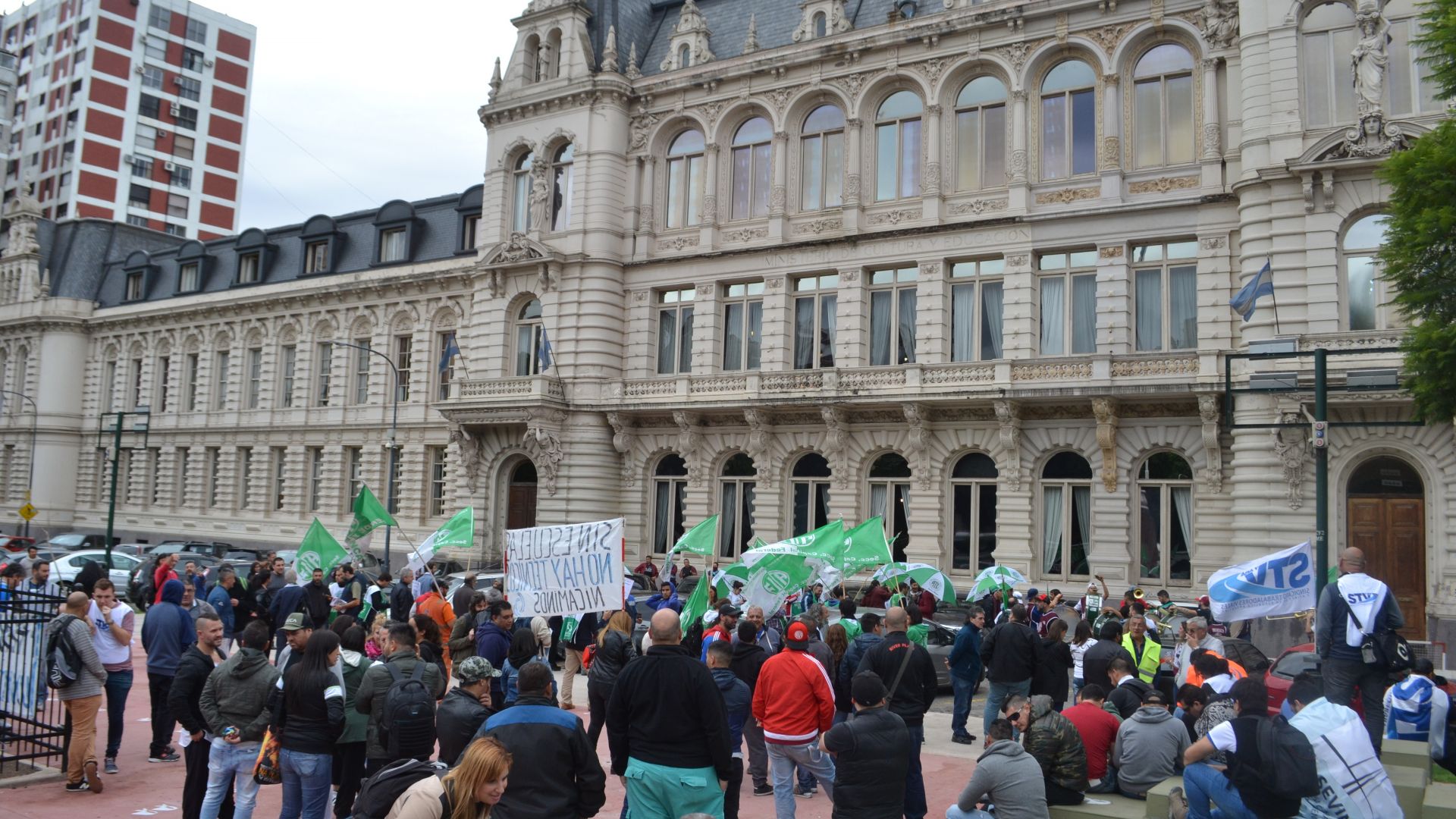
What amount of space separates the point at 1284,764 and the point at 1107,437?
20608mm

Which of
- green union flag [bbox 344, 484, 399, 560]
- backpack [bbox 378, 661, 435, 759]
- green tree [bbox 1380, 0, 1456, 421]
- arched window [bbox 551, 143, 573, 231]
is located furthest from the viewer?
arched window [bbox 551, 143, 573, 231]

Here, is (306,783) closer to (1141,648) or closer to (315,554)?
(1141,648)

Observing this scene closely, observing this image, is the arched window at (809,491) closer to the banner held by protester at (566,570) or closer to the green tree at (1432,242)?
the green tree at (1432,242)

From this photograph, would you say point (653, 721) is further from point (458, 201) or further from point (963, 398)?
point (458, 201)

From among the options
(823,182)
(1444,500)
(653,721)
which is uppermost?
(823,182)

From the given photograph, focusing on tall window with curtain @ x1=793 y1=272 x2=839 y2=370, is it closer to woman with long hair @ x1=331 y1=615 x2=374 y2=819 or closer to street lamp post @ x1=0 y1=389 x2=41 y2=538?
woman with long hair @ x1=331 y1=615 x2=374 y2=819

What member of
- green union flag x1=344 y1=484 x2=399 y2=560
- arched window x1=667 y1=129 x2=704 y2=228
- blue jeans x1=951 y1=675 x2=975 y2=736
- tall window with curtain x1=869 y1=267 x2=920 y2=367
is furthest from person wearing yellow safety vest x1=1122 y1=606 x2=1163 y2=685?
arched window x1=667 y1=129 x2=704 y2=228

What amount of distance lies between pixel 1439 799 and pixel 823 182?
26.3 m

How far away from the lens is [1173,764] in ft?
30.7

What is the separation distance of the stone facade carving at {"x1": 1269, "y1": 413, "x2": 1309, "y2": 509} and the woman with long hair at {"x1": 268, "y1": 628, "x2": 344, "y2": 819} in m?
21.3

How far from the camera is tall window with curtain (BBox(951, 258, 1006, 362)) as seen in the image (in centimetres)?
3006

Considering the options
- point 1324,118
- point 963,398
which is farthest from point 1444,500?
point 963,398

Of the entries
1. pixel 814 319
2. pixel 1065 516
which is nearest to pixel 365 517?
pixel 814 319

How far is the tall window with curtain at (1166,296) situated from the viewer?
2767 cm
